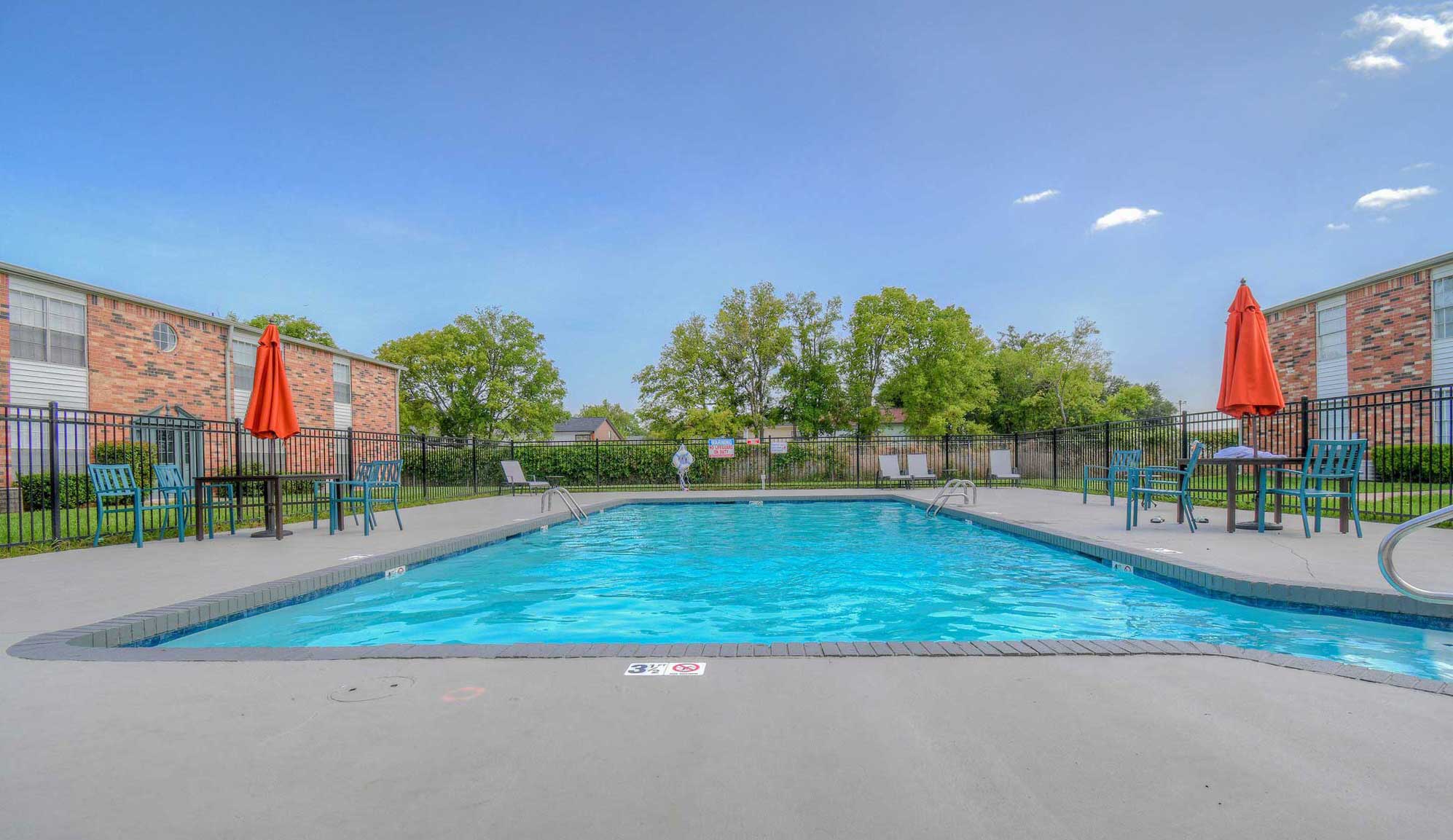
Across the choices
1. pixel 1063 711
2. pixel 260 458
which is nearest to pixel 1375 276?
pixel 1063 711

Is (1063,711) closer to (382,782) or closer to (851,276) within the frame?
(382,782)

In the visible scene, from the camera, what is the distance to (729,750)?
2061 mm

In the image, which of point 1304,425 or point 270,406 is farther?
point 1304,425

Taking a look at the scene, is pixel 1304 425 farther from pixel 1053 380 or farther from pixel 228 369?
pixel 1053 380

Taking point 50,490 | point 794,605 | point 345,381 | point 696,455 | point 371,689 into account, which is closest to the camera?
point 371,689

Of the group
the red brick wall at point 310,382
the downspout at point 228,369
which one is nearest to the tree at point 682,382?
the red brick wall at point 310,382

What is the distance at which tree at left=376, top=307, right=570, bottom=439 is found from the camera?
32.6 metres

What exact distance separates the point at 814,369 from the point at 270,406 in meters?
25.5

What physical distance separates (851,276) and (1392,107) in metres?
18.8

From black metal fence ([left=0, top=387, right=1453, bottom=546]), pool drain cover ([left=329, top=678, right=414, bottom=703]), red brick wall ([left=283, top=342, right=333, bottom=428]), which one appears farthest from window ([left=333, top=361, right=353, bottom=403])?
pool drain cover ([left=329, top=678, right=414, bottom=703])

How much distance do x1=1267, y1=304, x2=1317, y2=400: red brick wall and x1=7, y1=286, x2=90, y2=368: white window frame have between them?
30.7 m

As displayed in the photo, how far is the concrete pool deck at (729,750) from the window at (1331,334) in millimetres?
22303

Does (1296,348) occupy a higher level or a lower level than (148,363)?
higher

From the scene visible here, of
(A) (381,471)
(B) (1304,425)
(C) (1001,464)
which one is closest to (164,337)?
(A) (381,471)
